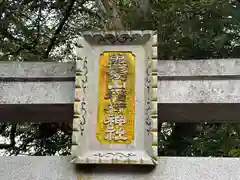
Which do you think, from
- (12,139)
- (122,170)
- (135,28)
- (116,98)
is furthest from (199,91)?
(12,139)

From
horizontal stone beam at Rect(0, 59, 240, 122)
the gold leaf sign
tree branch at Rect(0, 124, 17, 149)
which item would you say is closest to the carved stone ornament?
the gold leaf sign

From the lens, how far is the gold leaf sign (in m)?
1.89

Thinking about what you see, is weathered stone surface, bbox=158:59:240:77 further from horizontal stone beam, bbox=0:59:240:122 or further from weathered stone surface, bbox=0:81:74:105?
weathered stone surface, bbox=0:81:74:105

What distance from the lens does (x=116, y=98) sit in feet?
6.35

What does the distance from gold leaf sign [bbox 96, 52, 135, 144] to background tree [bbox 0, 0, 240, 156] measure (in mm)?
214

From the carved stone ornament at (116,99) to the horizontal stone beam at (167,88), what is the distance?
4.0 inches

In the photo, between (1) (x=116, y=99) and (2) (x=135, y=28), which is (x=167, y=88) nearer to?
(1) (x=116, y=99)

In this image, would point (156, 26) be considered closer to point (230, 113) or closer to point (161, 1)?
point (161, 1)

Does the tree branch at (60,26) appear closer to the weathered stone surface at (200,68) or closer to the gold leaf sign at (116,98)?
the gold leaf sign at (116,98)

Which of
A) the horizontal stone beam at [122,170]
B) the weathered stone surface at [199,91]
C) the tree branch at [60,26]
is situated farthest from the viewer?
the tree branch at [60,26]

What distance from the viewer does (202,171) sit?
1829mm

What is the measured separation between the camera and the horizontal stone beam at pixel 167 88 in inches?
78.0

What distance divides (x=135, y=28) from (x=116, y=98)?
2.61 ft

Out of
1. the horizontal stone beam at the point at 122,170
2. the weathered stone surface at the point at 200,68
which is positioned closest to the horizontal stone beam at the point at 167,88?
the weathered stone surface at the point at 200,68
